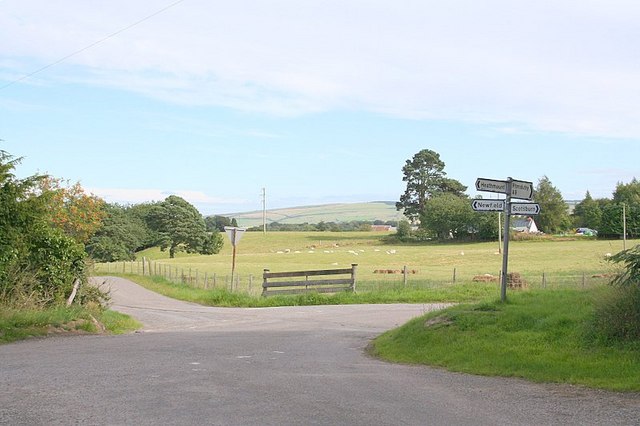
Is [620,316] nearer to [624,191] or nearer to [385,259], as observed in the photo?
[385,259]

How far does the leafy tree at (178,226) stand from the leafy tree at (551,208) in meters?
54.2

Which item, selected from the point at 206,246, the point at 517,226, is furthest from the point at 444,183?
the point at 206,246

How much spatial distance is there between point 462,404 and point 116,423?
3578 millimetres

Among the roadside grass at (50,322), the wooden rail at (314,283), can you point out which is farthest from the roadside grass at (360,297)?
the roadside grass at (50,322)

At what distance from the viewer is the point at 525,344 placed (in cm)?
1123

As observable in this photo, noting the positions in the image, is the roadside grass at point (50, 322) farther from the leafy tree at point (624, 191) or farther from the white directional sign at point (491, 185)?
the leafy tree at point (624, 191)

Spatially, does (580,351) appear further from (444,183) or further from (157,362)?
(444,183)

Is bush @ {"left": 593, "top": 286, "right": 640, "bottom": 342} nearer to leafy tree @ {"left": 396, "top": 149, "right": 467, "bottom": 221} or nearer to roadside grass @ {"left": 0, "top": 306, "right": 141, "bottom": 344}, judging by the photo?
roadside grass @ {"left": 0, "top": 306, "right": 141, "bottom": 344}

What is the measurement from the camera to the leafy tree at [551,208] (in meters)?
122

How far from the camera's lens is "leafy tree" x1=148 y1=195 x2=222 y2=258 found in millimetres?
109875

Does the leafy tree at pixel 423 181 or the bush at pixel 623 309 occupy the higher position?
the leafy tree at pixel 423 181

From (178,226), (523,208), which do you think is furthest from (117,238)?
(523,208)

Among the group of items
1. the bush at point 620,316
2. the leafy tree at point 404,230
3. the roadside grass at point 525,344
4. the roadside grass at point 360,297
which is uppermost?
the leafy tree at point 404,230

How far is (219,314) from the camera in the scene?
2823 centimetres
